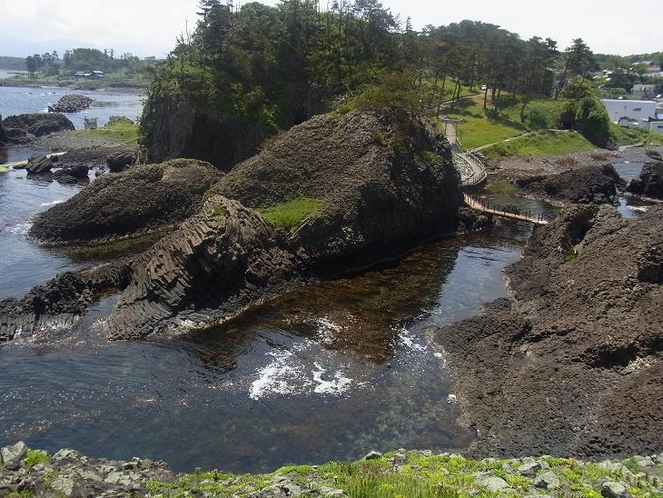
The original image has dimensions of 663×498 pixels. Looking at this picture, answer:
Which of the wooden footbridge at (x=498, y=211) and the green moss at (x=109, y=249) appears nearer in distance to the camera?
the green moss at (x=109, y=249)

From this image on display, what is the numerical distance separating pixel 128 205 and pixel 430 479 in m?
50.2

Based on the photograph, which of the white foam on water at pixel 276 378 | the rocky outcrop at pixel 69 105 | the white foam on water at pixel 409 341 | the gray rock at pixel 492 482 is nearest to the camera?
the gray rock at pixel 492 482

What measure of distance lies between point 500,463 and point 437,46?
126 m

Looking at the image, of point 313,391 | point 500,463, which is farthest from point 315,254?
point 500,463

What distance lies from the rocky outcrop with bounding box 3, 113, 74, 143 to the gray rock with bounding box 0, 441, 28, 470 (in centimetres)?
11622

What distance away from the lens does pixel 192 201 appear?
215 feet

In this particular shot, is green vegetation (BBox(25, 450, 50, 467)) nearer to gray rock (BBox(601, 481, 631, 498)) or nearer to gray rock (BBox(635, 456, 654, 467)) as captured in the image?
gray rock (BBox(601, 481, 631, 498))

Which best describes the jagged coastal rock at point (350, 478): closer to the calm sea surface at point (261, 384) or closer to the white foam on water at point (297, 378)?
the calm sea surface at point (261, 384)

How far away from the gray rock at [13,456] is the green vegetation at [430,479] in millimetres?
5134

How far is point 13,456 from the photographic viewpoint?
22109 millimetres

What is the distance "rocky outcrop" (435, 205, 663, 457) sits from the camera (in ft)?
91.6

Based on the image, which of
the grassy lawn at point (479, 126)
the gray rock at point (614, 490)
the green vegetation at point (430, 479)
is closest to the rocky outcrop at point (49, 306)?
the green vegetation at point (430, 479)

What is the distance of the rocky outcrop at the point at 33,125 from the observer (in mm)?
125000

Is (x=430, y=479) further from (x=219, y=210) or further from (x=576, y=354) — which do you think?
(x=219, y=210)
